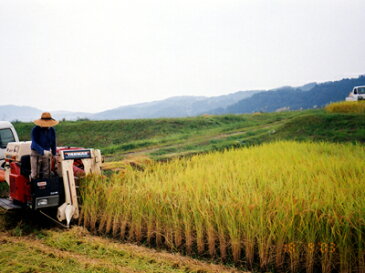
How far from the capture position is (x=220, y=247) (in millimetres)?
4926

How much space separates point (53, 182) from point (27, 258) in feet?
5.03

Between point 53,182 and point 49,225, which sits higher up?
point 53,182

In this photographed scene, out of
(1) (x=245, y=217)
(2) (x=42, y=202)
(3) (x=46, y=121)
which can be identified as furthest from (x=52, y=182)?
(1) (x=245, y=217)

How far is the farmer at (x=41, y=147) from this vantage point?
6270 millimetres

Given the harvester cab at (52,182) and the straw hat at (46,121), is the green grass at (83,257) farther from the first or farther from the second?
the straw hat at (46,121)

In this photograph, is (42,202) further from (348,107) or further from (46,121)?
(348,107)

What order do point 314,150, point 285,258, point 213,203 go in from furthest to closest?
1. point 314,150
2. point 213,203
3. point 285,258

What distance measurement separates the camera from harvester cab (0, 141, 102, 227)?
20.3ft

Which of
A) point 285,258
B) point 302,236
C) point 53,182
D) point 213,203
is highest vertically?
point 53,182

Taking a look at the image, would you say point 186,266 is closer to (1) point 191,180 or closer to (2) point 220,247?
(2) point 220,247

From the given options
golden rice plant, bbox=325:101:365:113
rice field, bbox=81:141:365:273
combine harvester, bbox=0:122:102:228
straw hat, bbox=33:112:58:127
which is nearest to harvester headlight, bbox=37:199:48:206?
combine harvester, bbox=0:122:102:228

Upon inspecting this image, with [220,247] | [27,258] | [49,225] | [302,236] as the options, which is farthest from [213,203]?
[49,225]

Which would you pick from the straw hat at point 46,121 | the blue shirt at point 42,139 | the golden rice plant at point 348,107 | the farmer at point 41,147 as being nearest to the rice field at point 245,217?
the farmer at point 41,147

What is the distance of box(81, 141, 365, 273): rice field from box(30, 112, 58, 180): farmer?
31.4 inches
